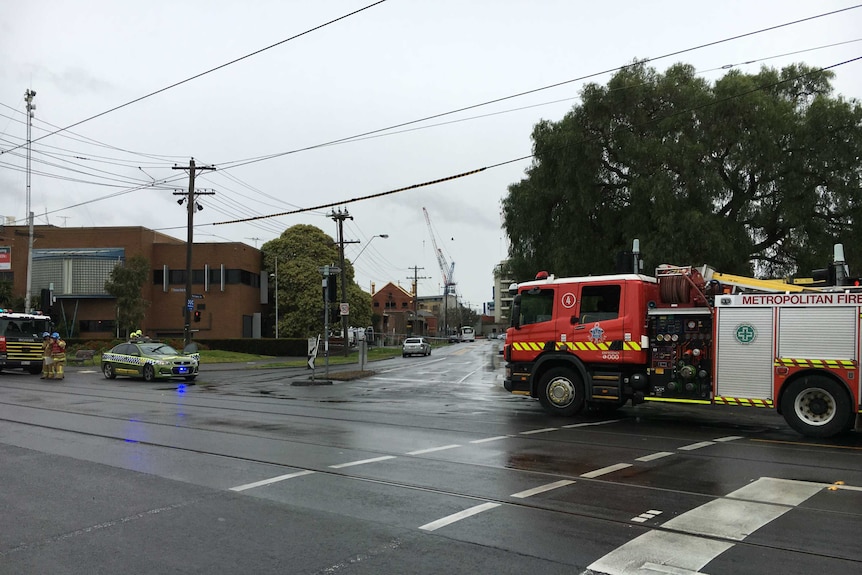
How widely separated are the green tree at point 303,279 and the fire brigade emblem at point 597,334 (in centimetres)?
4466

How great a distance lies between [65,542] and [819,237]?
1992cm

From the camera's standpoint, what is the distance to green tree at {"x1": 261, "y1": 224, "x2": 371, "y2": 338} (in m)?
57.7

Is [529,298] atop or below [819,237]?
below

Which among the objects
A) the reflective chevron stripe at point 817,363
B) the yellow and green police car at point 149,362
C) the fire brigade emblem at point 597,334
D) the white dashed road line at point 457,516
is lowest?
the yellow and green police car at point 149,362

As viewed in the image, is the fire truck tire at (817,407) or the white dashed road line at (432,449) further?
the fire truck tire at (817,407)

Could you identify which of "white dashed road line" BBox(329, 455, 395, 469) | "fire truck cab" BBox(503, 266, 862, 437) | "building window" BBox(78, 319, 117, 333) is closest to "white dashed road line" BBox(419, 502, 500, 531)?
"white dashed road line" BBox(329, 455, 395, 469)

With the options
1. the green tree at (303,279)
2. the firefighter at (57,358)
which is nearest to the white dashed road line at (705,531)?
the firefighter at (57,358)

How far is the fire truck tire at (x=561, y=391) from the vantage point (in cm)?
1362

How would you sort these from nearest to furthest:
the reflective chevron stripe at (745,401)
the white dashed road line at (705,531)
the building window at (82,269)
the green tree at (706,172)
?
the white dashed road line at (705,531), the reflective chevron stripe at (745,401), the green tree at (706,172), the building window at (82,269)

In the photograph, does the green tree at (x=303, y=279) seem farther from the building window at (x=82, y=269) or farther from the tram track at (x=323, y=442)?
the tram track at (x=323, y=442)

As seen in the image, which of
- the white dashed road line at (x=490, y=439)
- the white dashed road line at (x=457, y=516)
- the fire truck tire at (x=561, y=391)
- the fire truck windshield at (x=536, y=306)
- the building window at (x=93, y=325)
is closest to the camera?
the white dashed road line at (x=457, y=516)

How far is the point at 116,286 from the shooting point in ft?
142

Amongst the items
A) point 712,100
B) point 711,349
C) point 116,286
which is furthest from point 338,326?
point 711,349

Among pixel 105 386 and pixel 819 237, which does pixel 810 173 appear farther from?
pixel 105 386
